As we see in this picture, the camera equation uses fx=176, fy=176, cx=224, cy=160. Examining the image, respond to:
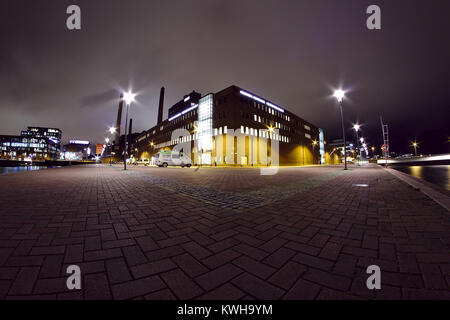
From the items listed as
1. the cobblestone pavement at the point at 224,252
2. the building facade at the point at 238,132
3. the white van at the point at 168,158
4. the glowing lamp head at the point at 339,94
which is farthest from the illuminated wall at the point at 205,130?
the cobblestone pavement at the point at 224,252

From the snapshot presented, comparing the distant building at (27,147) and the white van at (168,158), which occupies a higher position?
the distant building at (27,147)

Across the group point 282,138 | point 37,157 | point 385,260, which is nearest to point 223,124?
point 282,138

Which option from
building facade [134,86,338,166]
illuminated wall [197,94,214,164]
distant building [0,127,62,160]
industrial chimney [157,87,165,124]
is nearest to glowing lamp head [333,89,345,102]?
building facade [134,86,338,166]

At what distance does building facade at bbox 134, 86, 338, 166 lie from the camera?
37875mm

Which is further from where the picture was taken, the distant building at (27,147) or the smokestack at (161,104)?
the distant building at (27,147)

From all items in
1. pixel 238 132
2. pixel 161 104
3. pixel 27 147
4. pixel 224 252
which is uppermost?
pixel 161 104

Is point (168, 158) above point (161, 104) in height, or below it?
below

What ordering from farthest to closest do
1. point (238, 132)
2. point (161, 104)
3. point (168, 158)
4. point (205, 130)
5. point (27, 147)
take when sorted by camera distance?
1. point (27, 147)
2. point (161, 104)
3. point (205, 130)
4. point (238, 132)
5. point (168, 158)

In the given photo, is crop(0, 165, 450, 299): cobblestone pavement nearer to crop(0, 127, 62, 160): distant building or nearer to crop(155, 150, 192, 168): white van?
crop(155, 150, 192, 168): white van

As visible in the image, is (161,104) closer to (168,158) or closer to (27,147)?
(168,158)

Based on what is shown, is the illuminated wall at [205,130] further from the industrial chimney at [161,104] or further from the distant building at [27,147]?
the distant building at [27,147]

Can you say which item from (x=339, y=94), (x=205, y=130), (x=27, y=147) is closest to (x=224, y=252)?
(x=339, y=94)

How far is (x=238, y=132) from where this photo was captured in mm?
37656

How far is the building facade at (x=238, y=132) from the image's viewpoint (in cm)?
3788
